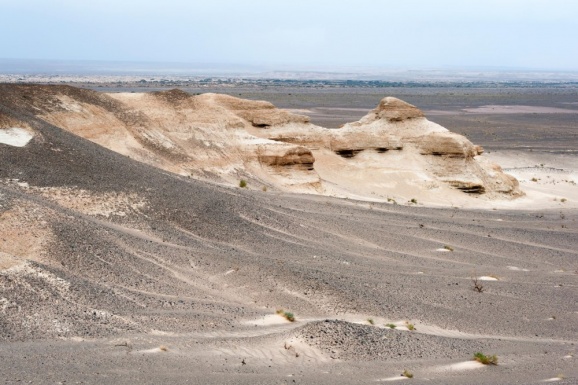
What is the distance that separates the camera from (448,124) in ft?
255

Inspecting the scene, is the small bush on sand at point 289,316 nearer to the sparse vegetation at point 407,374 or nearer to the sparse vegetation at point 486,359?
the sparse vegetation at point 407,374

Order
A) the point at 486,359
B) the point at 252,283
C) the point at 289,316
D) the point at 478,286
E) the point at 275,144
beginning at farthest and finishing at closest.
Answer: the point at 275,144 < the point at 478,286 < the point at 252,283 < the point at 289,316 < the point at 486,359

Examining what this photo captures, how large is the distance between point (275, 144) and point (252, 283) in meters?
16.6

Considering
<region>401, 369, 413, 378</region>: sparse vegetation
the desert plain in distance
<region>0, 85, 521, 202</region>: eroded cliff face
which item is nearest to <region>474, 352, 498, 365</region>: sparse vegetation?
the desert plain in distance

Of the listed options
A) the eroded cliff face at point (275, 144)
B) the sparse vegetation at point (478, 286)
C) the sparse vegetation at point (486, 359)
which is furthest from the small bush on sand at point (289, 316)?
the eroded cliff face at point (275, 144)

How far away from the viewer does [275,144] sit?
32312 millimetres

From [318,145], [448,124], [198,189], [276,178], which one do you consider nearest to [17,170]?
[198,189]

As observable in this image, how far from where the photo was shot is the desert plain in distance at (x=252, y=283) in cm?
1127

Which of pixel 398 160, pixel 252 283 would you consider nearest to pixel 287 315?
pixel 252 283

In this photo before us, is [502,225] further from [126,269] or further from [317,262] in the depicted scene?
[126,269]

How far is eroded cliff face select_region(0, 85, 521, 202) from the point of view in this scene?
29141 mm

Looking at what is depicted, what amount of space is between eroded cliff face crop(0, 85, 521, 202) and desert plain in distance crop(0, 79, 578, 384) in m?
3.43

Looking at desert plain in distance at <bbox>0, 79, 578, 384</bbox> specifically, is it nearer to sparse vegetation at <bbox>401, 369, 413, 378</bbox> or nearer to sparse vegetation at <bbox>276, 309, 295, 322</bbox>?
sparse vegetation at <bbox>401, 369, 413, 378</bbox>

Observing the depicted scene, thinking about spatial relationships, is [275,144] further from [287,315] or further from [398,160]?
[287,315]
